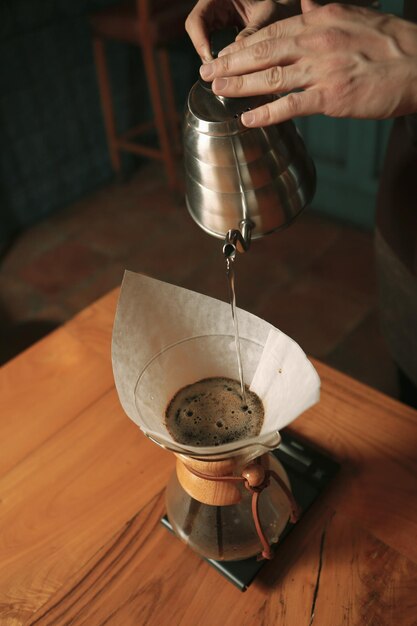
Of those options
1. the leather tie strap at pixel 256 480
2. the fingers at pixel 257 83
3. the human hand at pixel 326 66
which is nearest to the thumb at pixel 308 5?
the human hand at pixel 326 66

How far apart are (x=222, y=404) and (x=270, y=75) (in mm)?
359

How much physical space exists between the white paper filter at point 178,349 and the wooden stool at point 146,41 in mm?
1759

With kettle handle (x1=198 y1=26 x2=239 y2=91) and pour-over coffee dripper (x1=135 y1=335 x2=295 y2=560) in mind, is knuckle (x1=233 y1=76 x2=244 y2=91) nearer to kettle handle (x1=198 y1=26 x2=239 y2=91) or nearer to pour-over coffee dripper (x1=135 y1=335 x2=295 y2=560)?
kettle handle (x1=198 y1=26 x2=239 y2=91)

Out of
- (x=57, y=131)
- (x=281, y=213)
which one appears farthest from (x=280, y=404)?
(x=57, y=131)

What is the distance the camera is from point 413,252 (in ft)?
3.70

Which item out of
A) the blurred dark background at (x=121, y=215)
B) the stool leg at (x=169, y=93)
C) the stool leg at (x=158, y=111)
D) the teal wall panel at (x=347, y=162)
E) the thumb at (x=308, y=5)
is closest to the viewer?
the thumb at (x=308, y=5)

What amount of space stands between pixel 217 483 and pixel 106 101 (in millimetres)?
2210

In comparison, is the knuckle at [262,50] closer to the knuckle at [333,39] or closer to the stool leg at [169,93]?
the knuckle at [333,39]

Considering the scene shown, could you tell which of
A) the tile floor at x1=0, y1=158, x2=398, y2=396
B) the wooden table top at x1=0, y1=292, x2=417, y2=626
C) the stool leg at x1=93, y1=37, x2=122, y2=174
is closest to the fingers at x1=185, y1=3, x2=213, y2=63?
the wooden table top at x1=0, y1=292, x2=417, y2=626

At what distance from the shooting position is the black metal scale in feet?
2.31

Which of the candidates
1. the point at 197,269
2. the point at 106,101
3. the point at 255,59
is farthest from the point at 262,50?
the point at 106,101

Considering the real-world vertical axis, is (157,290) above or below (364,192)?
above

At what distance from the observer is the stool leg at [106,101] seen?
240cm

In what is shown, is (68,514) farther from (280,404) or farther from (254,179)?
(254,179)
